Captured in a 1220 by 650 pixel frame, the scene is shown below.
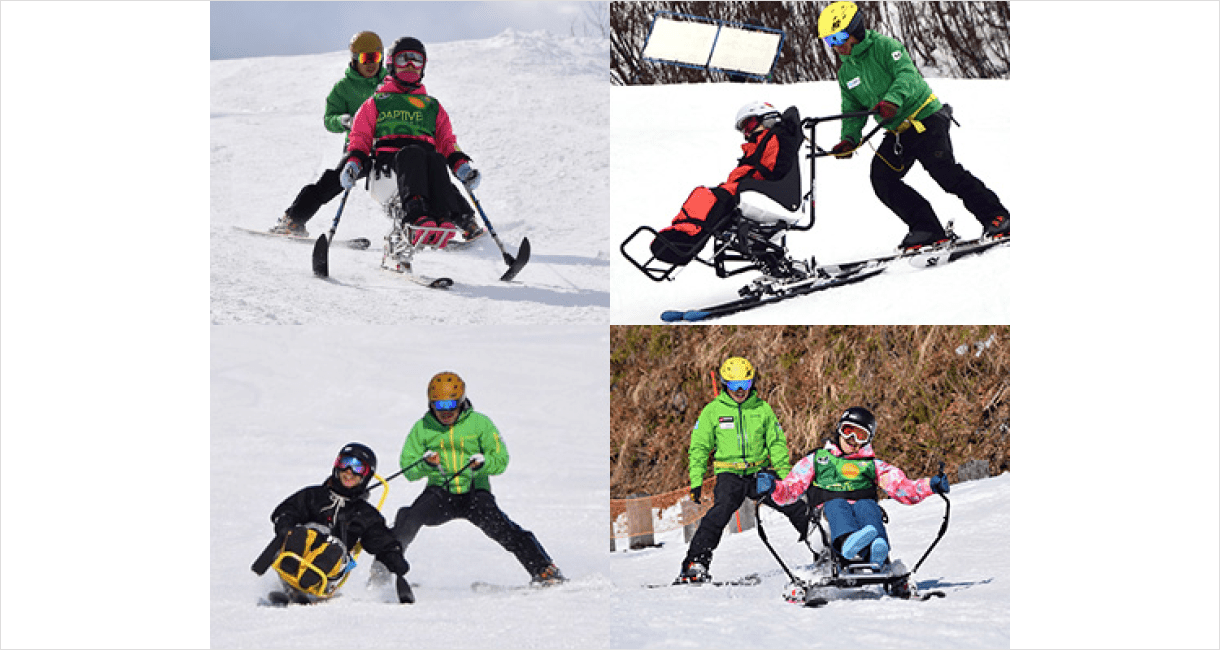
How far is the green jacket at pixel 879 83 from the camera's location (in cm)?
791

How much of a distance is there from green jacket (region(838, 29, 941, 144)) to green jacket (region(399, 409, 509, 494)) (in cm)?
268

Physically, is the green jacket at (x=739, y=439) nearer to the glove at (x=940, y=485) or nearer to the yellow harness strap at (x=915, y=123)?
the glove at (x=940, y=485)

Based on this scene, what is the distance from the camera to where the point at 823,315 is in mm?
7977

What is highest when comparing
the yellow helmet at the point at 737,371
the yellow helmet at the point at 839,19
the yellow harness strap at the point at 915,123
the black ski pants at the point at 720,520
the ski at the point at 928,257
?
the yellow helmet at the point at 839,19

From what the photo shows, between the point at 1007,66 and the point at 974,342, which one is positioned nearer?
the point at 974,342

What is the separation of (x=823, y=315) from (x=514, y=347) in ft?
10.9

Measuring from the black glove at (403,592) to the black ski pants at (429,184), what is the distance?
2.19 meters

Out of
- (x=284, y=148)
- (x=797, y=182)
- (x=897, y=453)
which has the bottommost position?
(x=897, y=453)

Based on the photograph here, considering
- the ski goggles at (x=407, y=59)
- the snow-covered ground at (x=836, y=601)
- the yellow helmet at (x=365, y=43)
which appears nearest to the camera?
the snow-covered ground at (x=836, y=601)

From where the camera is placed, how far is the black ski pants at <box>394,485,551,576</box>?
23.6ft

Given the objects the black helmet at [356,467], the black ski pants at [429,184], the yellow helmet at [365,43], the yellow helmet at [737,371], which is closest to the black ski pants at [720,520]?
the yellow helmet at [737,371]

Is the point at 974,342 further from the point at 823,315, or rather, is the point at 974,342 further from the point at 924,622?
the point at 924,622

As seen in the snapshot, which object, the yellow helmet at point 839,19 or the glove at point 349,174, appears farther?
the glove at point 349,174

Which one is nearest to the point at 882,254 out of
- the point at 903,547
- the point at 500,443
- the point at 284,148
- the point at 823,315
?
the point at 823,315
